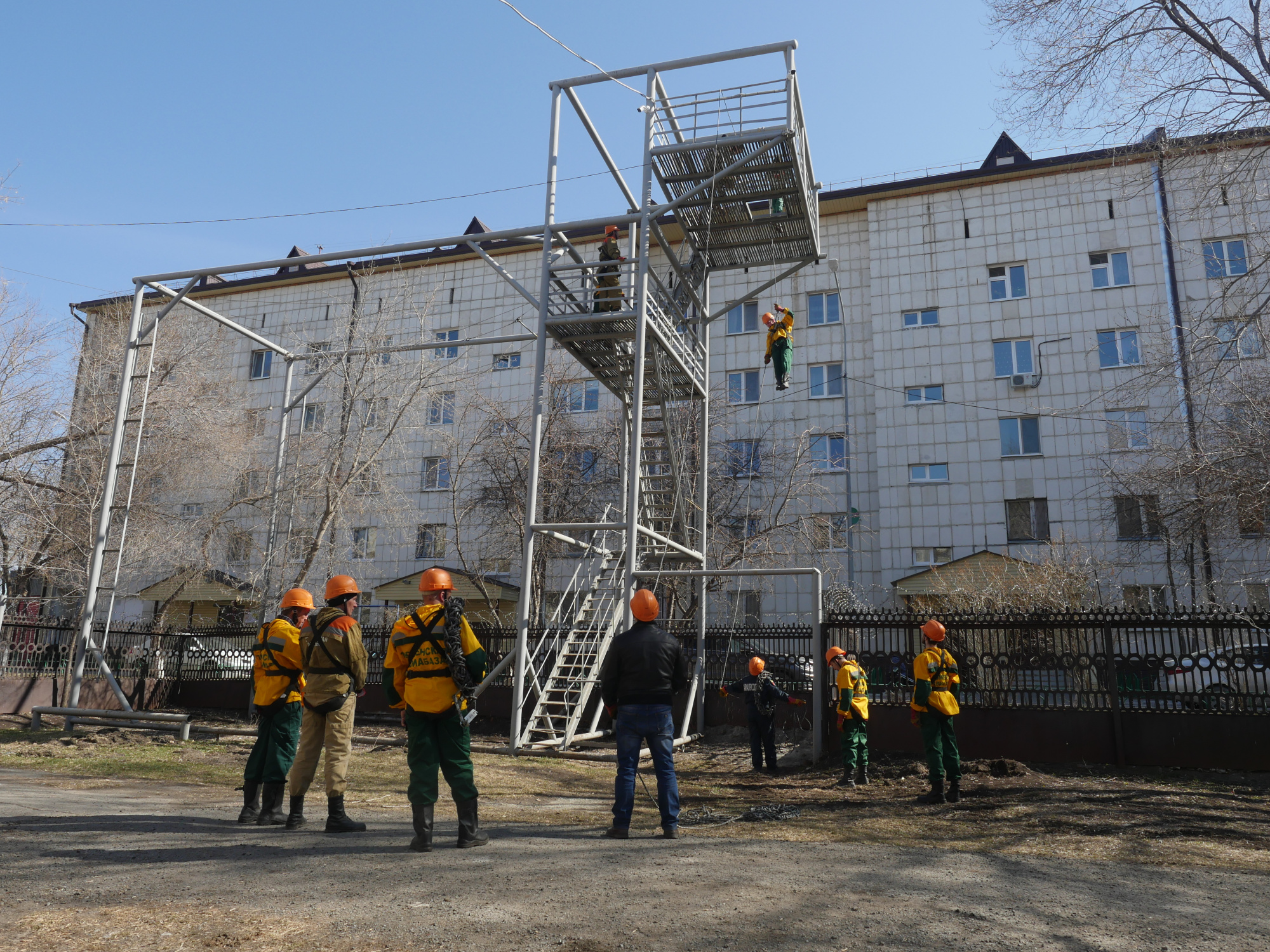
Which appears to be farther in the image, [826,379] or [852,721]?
[826,379]

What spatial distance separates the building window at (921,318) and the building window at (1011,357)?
2.27 metres

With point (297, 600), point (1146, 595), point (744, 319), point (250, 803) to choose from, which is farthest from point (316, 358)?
point (1146, 595)

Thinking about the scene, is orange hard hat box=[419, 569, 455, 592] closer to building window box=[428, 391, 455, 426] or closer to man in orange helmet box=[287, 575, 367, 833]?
man in orange helmet box=[287, 575, 367, 833]

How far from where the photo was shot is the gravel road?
3984 millimetres

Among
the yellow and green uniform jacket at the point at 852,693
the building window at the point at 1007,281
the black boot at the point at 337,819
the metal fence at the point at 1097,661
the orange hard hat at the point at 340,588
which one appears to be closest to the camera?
the black boot at the point at 337,819

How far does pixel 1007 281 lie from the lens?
3094 cm

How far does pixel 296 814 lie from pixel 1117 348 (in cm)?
3007

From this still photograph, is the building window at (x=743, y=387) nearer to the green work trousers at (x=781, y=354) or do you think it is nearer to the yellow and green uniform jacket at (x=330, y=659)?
the green work trousers at (x=781, y=354)

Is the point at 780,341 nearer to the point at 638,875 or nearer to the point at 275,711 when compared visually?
the point at 275,711

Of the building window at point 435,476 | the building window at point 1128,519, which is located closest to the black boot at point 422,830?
the building window at point 1128,519

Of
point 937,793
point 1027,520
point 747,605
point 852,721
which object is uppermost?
point 1027,520

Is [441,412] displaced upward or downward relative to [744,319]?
downward

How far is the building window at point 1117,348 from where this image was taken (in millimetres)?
28672

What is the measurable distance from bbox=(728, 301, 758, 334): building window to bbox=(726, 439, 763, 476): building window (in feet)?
17.5
